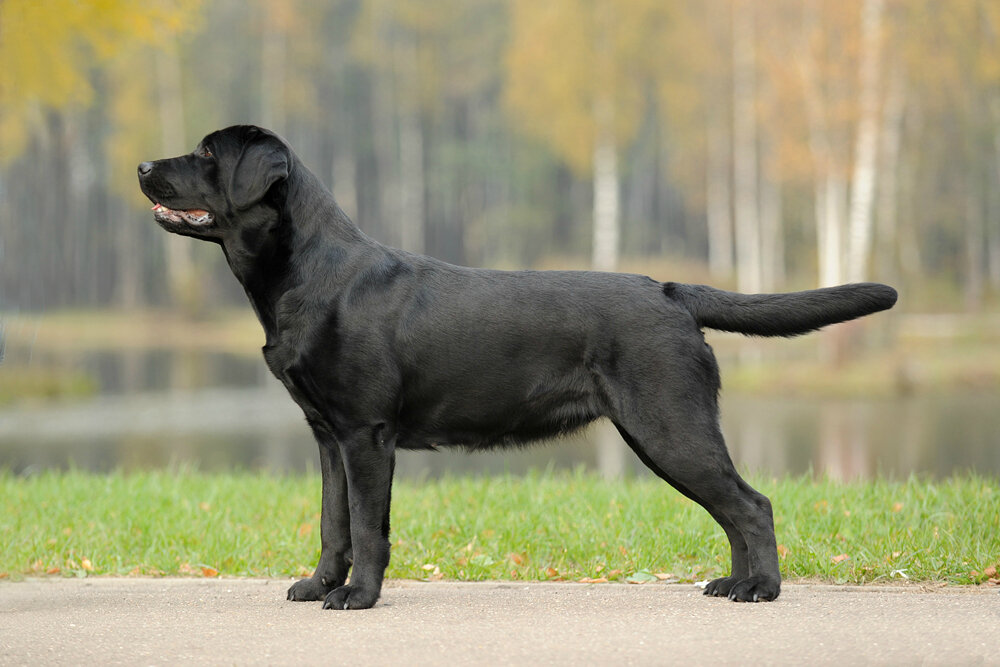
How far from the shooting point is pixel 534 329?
16.2 ft

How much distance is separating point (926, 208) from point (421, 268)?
140ft

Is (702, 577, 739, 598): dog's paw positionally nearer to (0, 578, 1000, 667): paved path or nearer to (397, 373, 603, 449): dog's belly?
(0, 578, 1000, 667): paved path

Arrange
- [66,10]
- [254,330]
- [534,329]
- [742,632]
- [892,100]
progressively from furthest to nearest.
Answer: [254,330]
[892,100]
[66,10]
[534,329]
[742,632]

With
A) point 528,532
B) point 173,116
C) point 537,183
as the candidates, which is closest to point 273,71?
point 173,116

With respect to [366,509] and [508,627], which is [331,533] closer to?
[366,509]

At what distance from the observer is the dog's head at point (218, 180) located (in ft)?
16.1

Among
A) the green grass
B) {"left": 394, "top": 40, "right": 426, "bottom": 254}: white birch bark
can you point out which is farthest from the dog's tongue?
{"left": 394, "top": 40, "right": 426, "bottom": 254}: white birch bark

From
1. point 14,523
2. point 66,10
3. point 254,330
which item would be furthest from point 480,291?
point 254,330

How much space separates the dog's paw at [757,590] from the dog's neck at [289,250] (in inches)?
82.2

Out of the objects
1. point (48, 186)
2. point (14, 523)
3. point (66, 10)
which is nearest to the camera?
point (14, 523)

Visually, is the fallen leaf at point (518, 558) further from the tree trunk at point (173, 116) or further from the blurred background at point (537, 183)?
the tree trunk at point (173, 116)

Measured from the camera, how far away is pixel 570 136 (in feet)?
119

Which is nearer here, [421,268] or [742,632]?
[742,632]

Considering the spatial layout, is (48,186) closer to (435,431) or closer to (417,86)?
(417,86)
